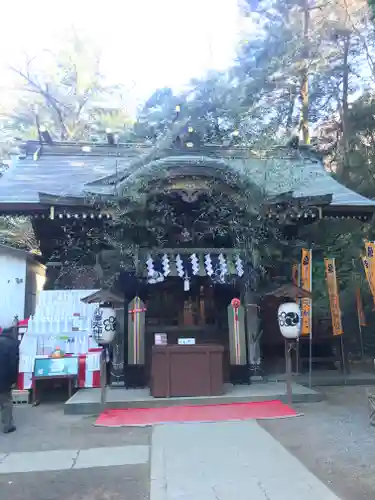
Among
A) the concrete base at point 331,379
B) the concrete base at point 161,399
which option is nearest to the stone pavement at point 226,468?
the concrete base at point 161,399

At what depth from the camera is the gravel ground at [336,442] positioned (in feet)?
14.1

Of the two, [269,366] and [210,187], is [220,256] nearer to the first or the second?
[210,187]

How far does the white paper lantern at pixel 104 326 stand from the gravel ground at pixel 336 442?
9.81 ft

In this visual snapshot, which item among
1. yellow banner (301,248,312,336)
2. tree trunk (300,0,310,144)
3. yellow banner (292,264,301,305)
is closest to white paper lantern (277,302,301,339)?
yellow banner (301,248,312,336)

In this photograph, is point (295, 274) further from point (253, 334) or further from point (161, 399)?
point (161, 399)

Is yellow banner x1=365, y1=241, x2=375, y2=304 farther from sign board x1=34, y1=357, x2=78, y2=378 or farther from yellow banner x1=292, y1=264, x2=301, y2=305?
sign board x1=34, y1=357, x2=78, y2=378

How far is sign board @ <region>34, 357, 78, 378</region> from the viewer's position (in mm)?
8656

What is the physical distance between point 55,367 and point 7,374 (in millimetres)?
2324

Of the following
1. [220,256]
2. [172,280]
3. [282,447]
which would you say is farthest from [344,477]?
[172,280]

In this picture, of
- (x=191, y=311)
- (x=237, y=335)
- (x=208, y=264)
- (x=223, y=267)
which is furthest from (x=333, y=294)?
(x=191, y=311)

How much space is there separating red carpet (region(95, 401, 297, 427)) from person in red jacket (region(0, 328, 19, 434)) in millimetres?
1322

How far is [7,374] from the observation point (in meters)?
6.46

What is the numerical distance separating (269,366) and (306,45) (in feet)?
36.4

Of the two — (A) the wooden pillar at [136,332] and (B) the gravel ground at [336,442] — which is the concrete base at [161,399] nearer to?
(B) the gravel ground at [336,442]
